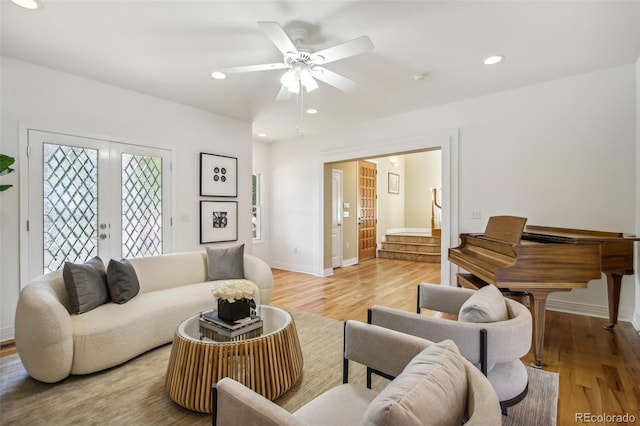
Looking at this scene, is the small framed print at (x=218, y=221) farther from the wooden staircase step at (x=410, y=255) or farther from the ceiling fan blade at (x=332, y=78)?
the wooden staircase step at (x=410, y=255)

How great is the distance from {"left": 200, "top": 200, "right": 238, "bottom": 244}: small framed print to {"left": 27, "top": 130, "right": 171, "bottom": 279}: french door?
51 cm

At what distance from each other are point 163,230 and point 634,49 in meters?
5.51

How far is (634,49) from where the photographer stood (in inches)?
113

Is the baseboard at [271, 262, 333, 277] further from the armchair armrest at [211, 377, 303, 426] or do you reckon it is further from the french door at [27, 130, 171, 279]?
the armchair armrest at [211, 377, 303, 426]

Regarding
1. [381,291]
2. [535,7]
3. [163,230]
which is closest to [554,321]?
[381,291]

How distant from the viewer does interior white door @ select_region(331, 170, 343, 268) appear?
6.63 meters

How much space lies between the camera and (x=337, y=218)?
6.74 metres

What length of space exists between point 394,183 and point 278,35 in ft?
23.7

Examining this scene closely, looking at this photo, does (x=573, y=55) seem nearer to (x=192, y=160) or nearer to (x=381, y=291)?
(x=381, y=291)

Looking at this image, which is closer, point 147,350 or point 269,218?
point 147,350

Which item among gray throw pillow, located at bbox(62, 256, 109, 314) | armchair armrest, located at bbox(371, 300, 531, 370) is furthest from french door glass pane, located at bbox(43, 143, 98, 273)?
armchair armrest, located at bbox(371, 300, 531, 370)

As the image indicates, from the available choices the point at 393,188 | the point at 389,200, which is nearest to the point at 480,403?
the point at 389,200

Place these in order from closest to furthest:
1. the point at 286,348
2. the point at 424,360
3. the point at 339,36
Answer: the point at 424,360 → the point at 286,348 → the point at 339,36

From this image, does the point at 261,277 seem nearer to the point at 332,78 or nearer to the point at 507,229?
the point at 332,78
